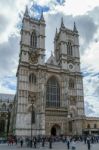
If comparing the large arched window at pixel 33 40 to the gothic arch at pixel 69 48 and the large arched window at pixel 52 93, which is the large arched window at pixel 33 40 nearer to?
the gothic arch at pixel 69 48

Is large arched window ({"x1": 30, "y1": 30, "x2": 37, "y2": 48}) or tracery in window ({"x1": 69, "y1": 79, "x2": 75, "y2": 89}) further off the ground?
large arched window ({"x1": 30, "y1": 30, "x2": 37, "y2": 48})

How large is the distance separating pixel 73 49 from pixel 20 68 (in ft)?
59.1

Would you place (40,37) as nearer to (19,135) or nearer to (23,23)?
(23,23)

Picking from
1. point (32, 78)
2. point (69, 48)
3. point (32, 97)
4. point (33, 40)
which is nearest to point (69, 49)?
point (69, 48)

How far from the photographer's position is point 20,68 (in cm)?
4791

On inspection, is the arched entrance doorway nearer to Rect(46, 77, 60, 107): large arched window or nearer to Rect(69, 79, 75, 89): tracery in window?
Rect(46, 77, 60, 107): large arched window

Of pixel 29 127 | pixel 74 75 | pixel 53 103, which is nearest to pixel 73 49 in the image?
pixel 74 75

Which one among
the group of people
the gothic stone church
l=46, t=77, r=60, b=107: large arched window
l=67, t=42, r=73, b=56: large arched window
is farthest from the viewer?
l=67, t=42, r=73, b=56: large arched window

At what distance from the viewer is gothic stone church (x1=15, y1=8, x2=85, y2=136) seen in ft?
148

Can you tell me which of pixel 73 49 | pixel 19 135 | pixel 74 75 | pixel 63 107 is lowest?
pixel 19 135

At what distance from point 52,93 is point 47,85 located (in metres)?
2.35

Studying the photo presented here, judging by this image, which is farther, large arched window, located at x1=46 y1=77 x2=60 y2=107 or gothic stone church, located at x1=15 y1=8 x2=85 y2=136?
large arched window, located at x1=46 y1=77 x2=60 y2=107

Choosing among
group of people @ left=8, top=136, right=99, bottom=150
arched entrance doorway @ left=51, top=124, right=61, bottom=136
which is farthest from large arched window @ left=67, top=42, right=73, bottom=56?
group of people @ left=8, top=136, right=99, bottom=150

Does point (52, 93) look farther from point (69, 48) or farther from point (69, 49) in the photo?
point (69, 48)
